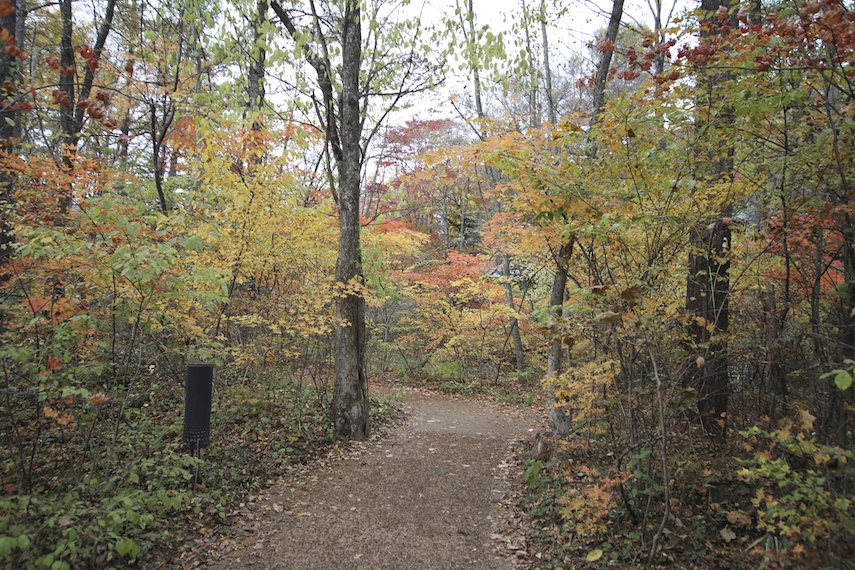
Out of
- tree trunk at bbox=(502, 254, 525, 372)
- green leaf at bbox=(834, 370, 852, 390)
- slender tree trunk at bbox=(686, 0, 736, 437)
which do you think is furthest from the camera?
tree trunk at bbox=(502, 254, 525, 372)

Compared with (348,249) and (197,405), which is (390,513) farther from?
(348,249)

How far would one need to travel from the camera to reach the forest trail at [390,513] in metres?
3.76

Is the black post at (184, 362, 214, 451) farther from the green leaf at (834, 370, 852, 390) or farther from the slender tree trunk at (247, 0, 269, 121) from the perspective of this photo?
the green leaf at (834, 370, 852, 390)

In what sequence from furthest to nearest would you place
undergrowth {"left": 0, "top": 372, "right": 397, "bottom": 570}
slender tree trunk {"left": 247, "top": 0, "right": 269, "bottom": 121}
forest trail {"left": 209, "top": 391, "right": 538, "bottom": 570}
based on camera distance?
slender tree trunk {"left": 247, "top": 0, "right": 269, "bottom": 121} → forest trail {"left": 209, "top": 391, "right": 538, "bottom": 570} → undergrowth {"left": 0, "top": 372, "right": 397, "bottom": 570}

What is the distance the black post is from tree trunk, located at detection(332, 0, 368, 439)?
7.18ft

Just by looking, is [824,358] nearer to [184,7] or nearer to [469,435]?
[469,435]

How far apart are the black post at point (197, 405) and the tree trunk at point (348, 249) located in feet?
7.18

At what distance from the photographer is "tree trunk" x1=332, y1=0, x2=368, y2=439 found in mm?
6539

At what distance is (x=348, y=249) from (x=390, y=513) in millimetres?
3587

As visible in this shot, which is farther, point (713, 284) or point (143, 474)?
point (143, 474)

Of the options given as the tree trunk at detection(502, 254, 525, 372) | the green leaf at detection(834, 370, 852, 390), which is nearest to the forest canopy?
the green leaf at detection(834, 370, 852, 390)

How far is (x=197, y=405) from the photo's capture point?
4.57 metres

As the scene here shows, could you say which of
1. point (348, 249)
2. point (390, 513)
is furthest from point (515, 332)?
point (390, 513)

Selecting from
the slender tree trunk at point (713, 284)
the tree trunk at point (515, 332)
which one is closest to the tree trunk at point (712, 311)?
the slender tree trunk at point (713, 284)
